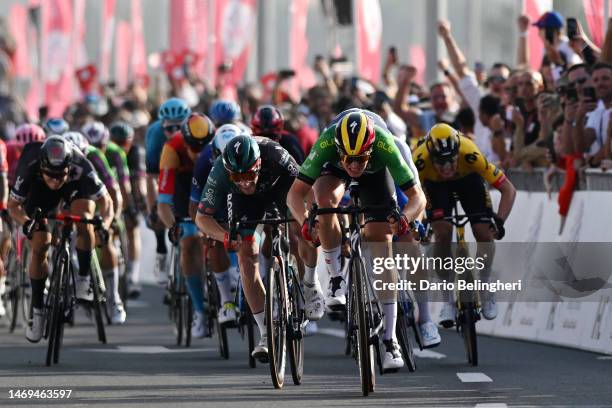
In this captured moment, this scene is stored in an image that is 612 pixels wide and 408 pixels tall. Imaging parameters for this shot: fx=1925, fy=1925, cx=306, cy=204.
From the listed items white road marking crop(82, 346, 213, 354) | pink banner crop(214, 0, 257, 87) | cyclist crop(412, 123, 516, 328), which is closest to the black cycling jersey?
white road marking crop(82, 346, 213, 354)

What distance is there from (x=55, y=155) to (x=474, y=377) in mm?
3698

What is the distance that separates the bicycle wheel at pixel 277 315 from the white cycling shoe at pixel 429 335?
1751 mm

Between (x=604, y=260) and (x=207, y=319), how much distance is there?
3.46 meters

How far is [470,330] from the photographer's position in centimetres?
1420

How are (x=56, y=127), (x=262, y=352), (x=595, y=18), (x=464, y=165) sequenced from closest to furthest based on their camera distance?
(x=262, y=352) < (x=464, y=165) < (x=595, y=18) < (x=56, y=127)

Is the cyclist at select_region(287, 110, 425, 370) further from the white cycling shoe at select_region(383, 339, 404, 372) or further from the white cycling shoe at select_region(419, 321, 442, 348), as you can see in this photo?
the white cycling shoe at select_region(419, 321, 442, 348)

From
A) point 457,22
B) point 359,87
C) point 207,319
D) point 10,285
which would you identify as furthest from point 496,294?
point 457,22

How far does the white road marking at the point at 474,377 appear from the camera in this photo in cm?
1294

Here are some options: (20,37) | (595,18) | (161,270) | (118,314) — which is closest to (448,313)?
(118,314)

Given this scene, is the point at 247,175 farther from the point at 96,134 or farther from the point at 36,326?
the point at 96,134

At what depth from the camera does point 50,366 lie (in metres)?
14.4

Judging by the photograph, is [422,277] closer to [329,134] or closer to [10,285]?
[329,134]

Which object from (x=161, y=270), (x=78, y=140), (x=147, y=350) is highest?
(x=78, y=140)

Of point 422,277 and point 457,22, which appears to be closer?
point 422,277
